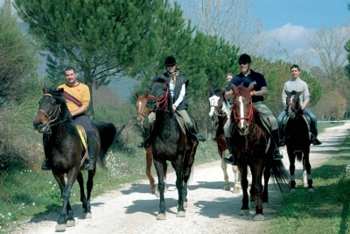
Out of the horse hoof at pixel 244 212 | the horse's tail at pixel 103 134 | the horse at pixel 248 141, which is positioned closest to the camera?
the horse at pixel 248 141

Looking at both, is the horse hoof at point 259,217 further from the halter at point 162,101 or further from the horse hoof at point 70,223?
the horse hoof at point 70,223

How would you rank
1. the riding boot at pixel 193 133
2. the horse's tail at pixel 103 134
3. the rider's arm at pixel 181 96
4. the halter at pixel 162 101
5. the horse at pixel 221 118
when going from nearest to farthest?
the halter at pixel 162 101, the rider's arm at pixel 181 96, the riding boot at pixel 193 133, the horse's tail at pixel 103 134, the horse at pixel 221 118

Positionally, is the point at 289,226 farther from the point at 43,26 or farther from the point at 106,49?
the point at 43,26

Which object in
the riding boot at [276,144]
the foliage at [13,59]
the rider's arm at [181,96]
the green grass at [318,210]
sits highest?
the foliage at [13,59]

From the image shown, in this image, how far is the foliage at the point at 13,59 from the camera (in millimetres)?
12305

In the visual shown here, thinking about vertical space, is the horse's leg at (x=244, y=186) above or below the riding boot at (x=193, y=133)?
below

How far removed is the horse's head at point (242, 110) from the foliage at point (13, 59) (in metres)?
6.91

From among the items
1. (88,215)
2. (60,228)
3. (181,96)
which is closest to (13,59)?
(88,215)

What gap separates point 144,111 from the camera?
11.7 metres

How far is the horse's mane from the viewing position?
8.48 m

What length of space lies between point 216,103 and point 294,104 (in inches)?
84.8

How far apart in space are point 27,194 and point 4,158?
2.10 meters

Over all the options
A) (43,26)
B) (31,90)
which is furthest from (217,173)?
(43,26)

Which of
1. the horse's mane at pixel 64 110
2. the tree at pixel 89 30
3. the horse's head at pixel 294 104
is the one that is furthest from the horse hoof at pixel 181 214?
the tree at pixel 89 30
